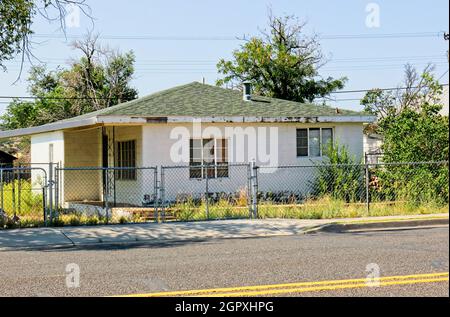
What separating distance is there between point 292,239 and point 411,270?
464 cm

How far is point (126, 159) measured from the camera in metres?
23.0

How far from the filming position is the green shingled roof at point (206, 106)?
21.1 m

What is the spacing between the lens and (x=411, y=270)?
861 centimetres

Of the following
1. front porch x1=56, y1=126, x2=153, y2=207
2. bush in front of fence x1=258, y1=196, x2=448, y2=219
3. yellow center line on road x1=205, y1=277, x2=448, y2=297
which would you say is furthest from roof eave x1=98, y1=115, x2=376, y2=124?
yellow center line on road x1=205, y1=277, x2=448, y2=297

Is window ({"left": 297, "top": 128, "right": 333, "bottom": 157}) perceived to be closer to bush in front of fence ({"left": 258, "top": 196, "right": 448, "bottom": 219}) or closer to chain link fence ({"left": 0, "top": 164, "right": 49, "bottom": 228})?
bush in front of fence ({"left": 258, "top": 196, "right": 448, "bottom": 219})

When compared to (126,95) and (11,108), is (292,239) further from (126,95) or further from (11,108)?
(11,108)

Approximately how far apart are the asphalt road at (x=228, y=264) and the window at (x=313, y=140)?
9.75 metres

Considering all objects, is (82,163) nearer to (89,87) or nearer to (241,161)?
(241,161)

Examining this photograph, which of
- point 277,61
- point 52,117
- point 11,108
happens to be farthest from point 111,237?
point 11,108

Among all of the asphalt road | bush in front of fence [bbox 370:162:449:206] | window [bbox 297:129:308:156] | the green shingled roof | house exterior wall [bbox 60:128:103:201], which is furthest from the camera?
house exterior wall [bbox 60:128:103:201]

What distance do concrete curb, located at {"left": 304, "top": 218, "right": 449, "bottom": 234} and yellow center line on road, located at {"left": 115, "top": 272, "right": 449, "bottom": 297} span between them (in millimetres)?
6621

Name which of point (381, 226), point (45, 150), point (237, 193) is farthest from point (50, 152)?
point (381, 226)

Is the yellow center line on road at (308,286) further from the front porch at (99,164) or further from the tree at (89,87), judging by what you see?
the tree at (89,87)

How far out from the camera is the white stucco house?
A: 20.9m
